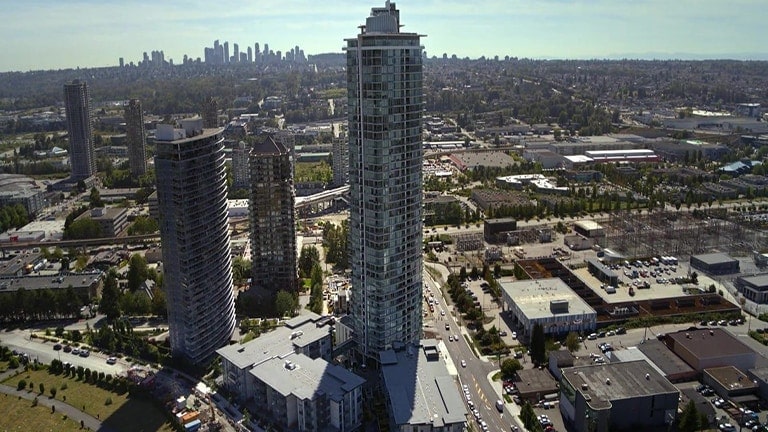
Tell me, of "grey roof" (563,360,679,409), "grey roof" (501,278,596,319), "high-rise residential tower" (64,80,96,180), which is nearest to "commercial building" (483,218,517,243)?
"grey roof" (501,278,596,319)

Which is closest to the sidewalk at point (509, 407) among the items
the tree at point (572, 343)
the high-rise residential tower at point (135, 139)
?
the tree at point (572, 343)

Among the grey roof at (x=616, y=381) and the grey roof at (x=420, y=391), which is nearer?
the grey roof at (x=420, y=391)

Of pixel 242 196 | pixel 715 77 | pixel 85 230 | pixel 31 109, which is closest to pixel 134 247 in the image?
pixel 85 230

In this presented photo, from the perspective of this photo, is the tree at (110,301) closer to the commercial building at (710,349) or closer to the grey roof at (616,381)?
the grey roof at (616,381)

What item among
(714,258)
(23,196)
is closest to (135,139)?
(23,196)

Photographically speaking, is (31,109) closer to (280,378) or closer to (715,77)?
(280,378)

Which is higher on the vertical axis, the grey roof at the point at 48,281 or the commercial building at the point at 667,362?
the grey roof at the point at 48,281

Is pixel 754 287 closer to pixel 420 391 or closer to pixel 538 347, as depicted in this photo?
pixel 538 347

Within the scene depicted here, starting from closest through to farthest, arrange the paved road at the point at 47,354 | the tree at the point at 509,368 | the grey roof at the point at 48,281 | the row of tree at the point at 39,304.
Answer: the tree at the point at 509,368 < the paved road at the point at 47,354 < the row of tree at the point at 39,304 < the grey roof at the point at 48,281
